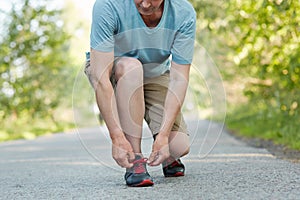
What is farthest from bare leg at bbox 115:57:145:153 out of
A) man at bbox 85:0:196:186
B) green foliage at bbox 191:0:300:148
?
green foliage at bbox 191:0:300:148

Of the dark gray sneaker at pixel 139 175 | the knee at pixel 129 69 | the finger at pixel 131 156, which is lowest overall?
the dark gray sneaker at pixel 139 175

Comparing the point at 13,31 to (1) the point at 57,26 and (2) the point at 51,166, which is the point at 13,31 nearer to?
(1) the point at 57,26

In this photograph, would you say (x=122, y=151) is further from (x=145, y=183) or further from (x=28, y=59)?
(x=28, y=59)

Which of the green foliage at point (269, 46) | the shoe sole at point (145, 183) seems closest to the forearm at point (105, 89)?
the shoe sole at point (145, 183)

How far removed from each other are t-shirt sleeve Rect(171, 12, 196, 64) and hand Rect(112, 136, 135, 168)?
2.13 ft

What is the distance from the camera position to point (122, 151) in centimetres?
365

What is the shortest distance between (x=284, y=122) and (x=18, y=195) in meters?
5.52

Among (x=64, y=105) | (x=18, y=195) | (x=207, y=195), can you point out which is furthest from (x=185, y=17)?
(x=64, y=105)

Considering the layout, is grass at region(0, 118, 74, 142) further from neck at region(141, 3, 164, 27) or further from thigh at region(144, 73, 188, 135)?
neck at region(141, 3, 164, 27)

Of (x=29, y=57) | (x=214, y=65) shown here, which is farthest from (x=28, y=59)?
(x=214, y=65)

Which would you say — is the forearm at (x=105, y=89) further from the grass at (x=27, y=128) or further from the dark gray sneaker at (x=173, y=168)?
the grass at (x=27, y=128)

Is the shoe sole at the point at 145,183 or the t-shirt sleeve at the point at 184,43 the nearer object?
the shoe sole at the point at 145,183

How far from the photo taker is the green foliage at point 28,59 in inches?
680

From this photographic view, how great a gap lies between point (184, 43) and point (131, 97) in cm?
49
